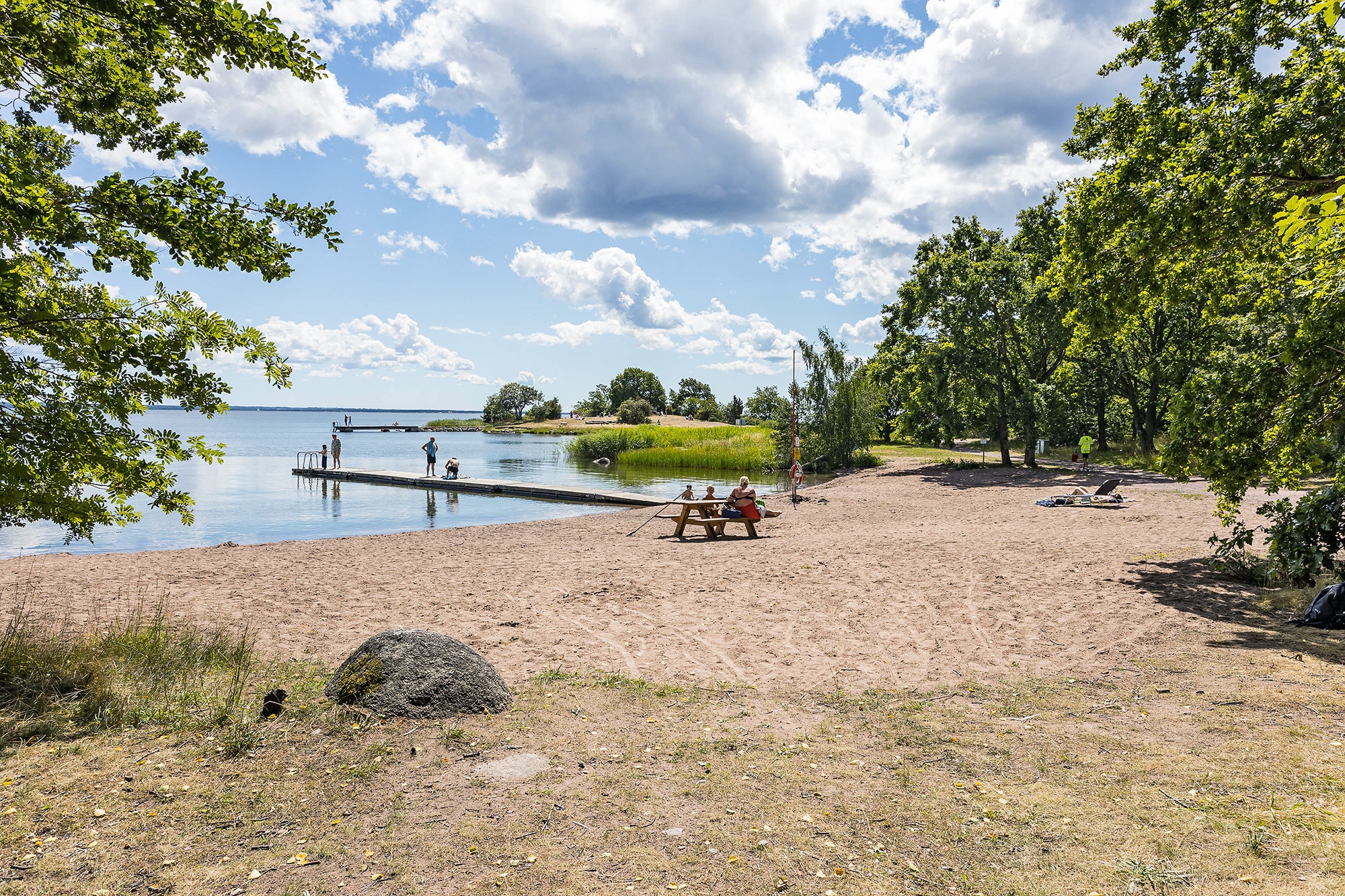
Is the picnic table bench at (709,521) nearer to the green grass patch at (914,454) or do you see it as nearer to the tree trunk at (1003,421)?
the tree trunk at (1003,421)

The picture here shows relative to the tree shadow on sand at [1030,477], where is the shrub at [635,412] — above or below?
above

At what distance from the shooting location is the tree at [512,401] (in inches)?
6683

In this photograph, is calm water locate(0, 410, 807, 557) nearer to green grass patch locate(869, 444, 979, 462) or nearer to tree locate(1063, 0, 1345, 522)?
green grass patch locate(869, 444, 979, 462)

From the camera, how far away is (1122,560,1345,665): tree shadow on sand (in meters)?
6.99

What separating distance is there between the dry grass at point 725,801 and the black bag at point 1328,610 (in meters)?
2.28

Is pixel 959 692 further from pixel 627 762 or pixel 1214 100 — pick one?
pixel 1214 100

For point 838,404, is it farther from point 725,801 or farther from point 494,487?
point 725,801

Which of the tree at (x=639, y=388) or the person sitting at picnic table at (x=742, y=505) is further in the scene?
the tree at (x=639, y=388)

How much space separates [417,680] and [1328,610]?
29.1 ft

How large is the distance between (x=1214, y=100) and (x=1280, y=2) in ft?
4.36

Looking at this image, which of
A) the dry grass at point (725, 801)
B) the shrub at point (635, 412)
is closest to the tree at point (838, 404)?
the dry grass at point (725, 801)

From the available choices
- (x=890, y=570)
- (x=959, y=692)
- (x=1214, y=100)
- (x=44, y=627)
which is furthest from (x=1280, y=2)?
(x=44, y=627)

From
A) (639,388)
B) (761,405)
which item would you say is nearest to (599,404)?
(639,388)

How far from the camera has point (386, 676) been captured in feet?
18.2
